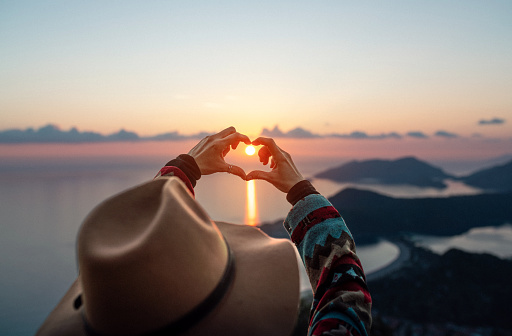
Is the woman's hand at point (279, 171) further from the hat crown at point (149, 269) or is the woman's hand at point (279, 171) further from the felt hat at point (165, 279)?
the hat crown at point (149, 269)

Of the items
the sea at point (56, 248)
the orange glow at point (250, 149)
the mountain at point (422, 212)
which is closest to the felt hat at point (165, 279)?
the orange glow at point (250, 149)

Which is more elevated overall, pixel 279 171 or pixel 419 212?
pixel 279 171

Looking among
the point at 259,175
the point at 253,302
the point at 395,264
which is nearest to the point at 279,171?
the point at 259,175

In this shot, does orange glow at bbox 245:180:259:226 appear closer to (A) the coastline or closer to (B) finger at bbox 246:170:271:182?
(A) the coastline

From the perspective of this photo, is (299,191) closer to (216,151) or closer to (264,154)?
(264,154)

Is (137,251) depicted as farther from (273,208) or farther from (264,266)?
(273,208)

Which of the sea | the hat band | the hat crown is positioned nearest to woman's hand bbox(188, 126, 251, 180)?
the hat crown

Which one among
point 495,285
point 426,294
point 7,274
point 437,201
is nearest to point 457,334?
point 426,294
